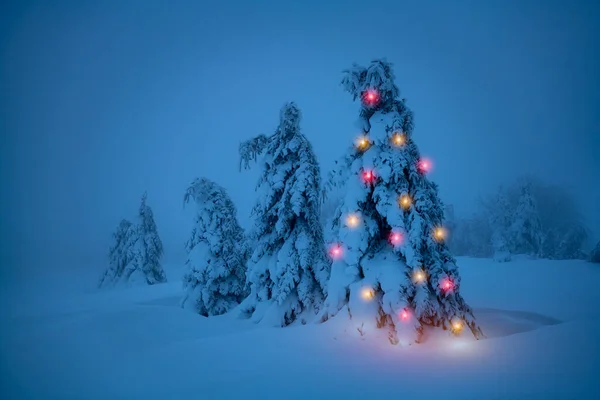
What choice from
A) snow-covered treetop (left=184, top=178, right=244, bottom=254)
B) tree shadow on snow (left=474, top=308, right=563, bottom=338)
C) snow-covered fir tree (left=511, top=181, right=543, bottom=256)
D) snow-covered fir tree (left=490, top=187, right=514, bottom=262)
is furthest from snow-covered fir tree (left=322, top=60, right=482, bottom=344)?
snow-covered fir tree (left=511, top=181, right=543, bottom=256)

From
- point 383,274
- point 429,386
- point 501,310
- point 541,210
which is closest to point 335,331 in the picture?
point 383,274

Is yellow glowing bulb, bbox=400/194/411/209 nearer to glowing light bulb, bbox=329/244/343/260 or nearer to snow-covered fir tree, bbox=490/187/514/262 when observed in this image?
glowing light bulb, bbox=329/244/343/260

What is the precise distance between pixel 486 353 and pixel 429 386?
1951 mm

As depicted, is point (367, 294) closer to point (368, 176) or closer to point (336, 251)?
point (336, 251)

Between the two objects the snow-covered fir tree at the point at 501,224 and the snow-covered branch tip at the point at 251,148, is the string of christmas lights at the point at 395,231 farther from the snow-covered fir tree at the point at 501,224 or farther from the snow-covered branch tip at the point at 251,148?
the snow-covered fir tree at the point at 501,224

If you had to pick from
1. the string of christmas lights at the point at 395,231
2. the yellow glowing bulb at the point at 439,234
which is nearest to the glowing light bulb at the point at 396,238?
the string of christmas lights at the point at 395,231

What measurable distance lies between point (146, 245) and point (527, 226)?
37.3 metres

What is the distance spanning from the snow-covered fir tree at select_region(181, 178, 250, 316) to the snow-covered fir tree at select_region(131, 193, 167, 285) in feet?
42.6

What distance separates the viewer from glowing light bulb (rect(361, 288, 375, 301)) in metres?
7.85

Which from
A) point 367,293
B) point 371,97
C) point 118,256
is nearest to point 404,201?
point 367,293

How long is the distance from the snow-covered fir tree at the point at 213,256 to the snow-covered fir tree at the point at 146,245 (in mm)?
12987

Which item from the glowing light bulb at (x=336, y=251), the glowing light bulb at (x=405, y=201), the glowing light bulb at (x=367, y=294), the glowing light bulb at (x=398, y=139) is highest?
the glowing light bulb at (x=398, y=139)

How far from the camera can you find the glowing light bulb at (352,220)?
833 cm

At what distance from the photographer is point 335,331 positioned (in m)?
7.90
